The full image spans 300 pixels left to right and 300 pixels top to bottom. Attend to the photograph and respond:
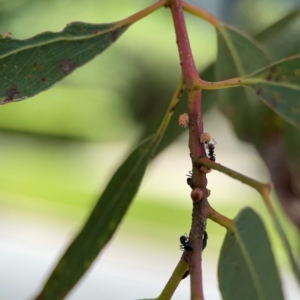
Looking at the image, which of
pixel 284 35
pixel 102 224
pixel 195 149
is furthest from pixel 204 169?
pixel 284 35

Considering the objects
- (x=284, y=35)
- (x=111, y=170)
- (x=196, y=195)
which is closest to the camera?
(x=196, y=195)

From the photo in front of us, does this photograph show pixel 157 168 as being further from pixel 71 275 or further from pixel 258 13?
pixel 71 275

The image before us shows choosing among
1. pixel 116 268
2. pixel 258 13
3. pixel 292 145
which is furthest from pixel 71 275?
pixel 258 13

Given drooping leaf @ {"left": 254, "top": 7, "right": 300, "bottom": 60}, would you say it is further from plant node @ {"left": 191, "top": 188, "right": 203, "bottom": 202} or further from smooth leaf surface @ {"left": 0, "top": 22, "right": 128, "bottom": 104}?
plant node @ {"left": 191, "top": 188, "right": 203, "bottom": 202}

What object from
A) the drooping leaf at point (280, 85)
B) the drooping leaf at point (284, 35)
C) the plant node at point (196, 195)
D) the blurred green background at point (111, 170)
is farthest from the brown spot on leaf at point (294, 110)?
the blurred green background at point (111, 170)

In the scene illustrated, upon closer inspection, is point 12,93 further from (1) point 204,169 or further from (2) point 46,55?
(1) point 204,169
